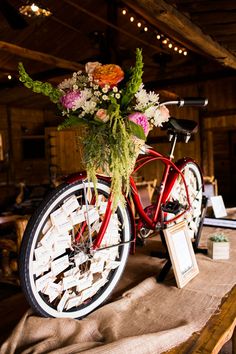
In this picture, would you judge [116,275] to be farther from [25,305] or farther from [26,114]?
[26,114]

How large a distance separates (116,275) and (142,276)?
0.72 feet

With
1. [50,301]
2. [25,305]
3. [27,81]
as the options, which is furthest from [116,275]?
[27,81]

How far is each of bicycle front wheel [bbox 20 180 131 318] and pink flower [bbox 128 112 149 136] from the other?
27 centimetres

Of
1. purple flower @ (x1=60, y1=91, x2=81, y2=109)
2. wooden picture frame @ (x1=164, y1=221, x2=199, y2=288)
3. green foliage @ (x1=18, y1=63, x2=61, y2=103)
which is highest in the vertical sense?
green foliage @ (x1=18, y1=63, x2=61, y2=103)

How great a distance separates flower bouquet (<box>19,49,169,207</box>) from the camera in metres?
1.17

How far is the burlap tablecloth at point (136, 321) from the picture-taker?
3.15 ft

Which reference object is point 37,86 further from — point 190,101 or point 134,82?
point 190,101

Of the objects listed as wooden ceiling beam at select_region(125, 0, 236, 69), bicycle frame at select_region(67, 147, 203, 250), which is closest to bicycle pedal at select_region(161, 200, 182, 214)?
bicycle frame at select_region(67, 147, 203, 250)

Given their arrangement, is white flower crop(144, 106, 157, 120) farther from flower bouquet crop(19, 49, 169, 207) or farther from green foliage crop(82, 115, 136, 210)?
green foliage crop(82, 115, 136, 210)

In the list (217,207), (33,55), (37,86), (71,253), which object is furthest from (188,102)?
(33,55)

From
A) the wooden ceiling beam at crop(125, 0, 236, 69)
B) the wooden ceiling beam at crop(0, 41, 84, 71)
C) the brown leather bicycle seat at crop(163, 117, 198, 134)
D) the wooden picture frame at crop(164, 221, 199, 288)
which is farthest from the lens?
the wooden ceiling beam at crop(0, 41, 84, 71)

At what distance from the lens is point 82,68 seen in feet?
19.6

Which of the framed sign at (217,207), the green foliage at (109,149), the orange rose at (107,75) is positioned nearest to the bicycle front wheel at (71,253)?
the green foliage at (109,149)

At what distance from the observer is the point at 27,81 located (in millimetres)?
1161
